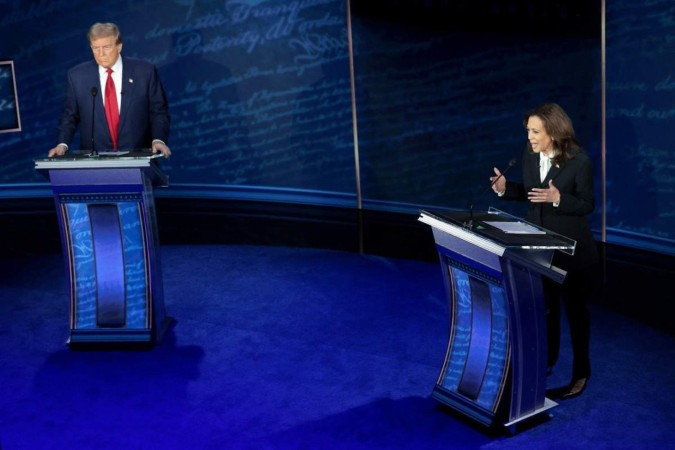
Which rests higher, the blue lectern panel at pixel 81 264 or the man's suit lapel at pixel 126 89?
the man's suit lapel at pixel 126 89

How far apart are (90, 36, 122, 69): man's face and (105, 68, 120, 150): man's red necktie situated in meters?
0.07

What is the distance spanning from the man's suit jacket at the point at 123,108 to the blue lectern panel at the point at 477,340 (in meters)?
→ 2.00

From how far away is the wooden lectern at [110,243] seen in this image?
4672 millimetres

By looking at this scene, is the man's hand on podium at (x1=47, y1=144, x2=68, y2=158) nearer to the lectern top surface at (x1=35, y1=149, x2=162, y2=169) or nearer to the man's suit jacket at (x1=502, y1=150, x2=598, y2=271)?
the lectern top surface at (x1=35, y1=149, x2=162, y2=169)

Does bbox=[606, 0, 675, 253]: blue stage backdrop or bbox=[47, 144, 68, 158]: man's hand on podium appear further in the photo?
bbox=[606, 0, 675, 253]: blue stage backdrop

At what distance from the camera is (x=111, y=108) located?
16.6ft

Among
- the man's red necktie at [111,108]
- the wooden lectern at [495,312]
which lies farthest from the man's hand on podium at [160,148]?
the wooden lectern at [495,312]

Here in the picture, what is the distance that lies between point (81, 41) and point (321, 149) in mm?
1953

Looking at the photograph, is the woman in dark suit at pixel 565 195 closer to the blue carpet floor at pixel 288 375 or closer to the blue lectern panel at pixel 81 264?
the blue carpet floor at pixel 288 375

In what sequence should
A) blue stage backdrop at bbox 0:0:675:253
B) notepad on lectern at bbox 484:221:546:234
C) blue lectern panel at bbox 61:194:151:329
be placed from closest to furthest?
notepad on lectern at bbox 484:221:546:234 → blue lectern panel at bbox 61:194:151:329 → blue stage backdrop at bbox 0:0:675:253

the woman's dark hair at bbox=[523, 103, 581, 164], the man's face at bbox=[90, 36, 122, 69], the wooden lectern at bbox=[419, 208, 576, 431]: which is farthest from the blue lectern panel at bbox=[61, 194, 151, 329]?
the woman's dark hair at bbox=[523, 103, 581, 164]

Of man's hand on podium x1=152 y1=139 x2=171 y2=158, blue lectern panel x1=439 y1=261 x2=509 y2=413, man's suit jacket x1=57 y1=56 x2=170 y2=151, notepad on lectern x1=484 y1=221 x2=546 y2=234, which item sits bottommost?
blue lectern panel x1=439 y1=261 x2=509 y2=413

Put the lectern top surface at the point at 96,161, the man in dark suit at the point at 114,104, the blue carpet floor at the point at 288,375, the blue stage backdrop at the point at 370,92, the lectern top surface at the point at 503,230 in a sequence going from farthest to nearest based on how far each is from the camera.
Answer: the blue stage backdrop at the point at 370,92
the man in dark suit at the point at 114,104
the lectern top surface at the point at 96,161
the blue carpet floor at the point at 288,375
the lectern top surface at the point at 503,230

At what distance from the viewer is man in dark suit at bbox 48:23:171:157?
5.03 meters
